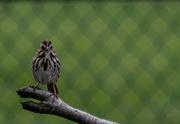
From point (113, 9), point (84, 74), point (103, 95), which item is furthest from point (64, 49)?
point (113, 9)

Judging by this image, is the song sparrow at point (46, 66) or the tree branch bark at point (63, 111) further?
the song sparrow at point (46, 66)

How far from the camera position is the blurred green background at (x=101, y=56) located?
675cm

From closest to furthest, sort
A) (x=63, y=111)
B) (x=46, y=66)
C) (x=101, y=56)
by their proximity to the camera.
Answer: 1. (x=63, y=111)
2. (x=46, y=66)
3. (x=101, y=56)

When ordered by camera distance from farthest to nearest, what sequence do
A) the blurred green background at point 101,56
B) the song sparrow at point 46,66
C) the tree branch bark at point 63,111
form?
the blurred green background at point 101,56
the song sparrow at point 46,66
the tree branch bark at point 63,111

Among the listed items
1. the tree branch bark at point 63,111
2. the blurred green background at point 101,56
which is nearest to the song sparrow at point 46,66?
the tree branch bark at point 63,111

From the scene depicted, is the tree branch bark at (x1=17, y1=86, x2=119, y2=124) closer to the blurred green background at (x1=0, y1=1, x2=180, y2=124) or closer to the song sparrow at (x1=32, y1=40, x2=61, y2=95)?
the song sparrow at (x1=32, y1=40, x2=61, y2=95)

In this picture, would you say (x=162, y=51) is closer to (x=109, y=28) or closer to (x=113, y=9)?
(x=109, y=28)

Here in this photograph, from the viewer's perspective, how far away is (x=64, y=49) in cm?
785

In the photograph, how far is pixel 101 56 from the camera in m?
7.82

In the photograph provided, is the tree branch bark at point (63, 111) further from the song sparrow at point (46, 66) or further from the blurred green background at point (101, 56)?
the blurred green background at point (101, 56)

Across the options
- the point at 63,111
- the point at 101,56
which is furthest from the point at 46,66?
the point at 101,56

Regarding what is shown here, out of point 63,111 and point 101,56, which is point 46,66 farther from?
point 101,56

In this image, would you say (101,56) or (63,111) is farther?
(101,56)

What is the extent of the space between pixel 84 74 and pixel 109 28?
130 centimetres
